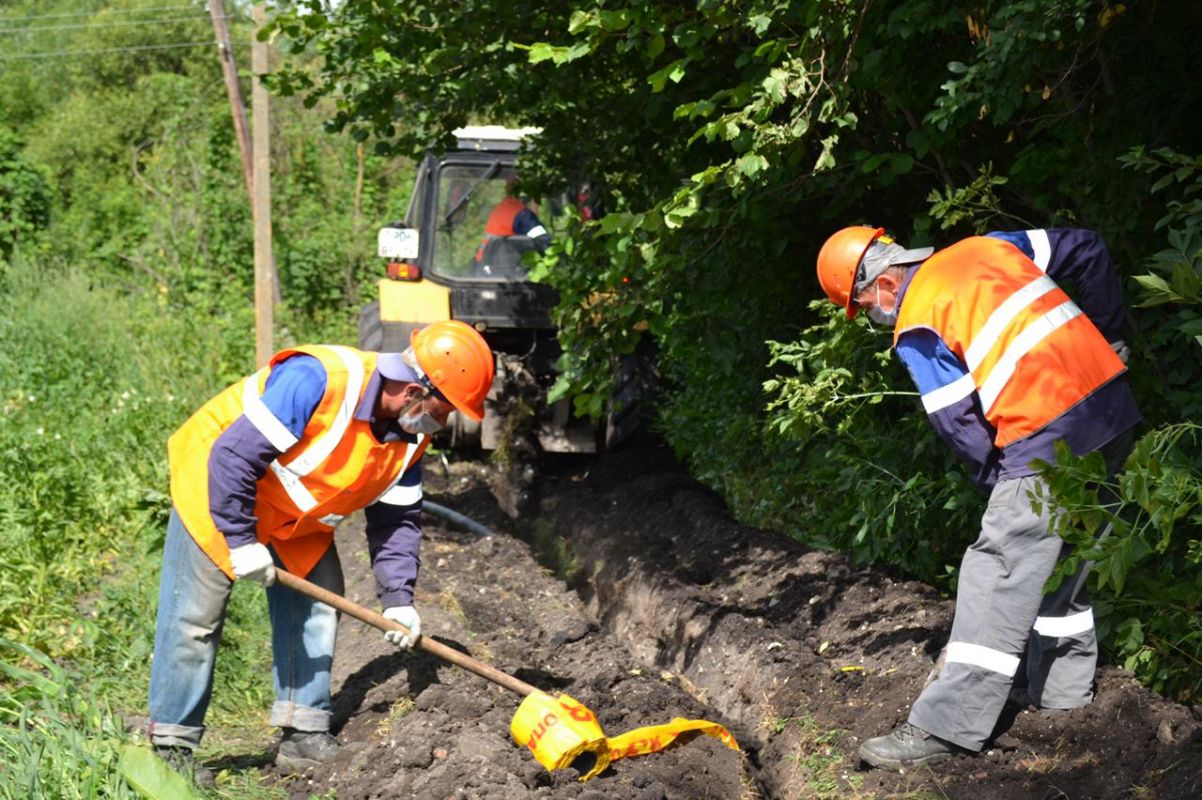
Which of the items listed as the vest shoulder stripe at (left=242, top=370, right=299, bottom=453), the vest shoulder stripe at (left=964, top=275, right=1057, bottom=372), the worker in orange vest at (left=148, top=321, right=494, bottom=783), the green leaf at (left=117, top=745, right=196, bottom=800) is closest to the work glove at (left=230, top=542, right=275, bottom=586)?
the worker in orange vest at (left=148, top=321, right=494, bottom=783)

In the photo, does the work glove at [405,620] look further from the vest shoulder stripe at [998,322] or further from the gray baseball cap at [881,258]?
the vest shoulder stripe at [998,322]

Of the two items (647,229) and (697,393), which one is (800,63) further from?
(697,393)

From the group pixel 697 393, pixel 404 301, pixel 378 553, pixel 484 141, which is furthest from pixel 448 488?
pixel 378 553

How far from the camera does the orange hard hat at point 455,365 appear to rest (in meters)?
4.57

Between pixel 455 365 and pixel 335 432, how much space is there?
486 millimetres

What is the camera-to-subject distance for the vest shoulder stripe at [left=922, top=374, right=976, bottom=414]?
407 centimetres

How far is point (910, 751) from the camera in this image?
4.14 m

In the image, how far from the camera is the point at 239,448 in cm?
431

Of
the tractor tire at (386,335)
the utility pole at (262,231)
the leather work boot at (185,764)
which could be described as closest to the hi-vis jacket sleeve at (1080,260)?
the leather work boot at (185,764)

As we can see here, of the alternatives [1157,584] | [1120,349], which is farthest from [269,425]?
[1157,584]

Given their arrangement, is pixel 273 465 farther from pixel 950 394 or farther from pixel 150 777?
pixel 950 394

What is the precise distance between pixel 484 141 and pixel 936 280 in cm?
684

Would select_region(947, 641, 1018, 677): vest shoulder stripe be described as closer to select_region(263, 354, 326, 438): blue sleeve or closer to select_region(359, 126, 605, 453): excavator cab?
select_region(263, 354, 326, 438): blue sleeve

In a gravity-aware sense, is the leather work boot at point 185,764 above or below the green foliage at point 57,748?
below
